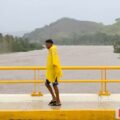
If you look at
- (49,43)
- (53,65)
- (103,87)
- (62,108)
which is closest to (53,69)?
(53,65)

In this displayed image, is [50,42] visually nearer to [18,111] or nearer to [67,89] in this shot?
[18,111]

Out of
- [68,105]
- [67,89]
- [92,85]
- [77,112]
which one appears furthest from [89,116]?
[92,85]

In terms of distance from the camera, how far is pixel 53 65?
888 centimetres

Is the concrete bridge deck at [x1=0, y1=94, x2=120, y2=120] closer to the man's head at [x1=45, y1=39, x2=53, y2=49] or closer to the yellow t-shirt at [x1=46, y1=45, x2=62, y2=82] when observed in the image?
the yellow t-shirt at [x1=46, y1=45, x2=62, y2=82]

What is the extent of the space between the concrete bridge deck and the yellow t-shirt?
67 centimetres

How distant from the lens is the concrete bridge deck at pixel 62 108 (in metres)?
8.22

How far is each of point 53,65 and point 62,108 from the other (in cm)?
95

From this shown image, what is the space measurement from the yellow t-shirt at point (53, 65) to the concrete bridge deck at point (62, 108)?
26.3 inches

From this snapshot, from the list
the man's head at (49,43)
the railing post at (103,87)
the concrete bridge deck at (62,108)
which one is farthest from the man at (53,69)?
the railing post at (103,87)

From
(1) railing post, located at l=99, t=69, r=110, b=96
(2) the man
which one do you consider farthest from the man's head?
(1) railing post, located at l=99, t=69, r=110, b=96

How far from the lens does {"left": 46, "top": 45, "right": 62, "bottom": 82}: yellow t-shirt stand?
8.79 m

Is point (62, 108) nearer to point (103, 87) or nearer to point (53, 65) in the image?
point (53, 65)

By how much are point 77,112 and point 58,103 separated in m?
0.93

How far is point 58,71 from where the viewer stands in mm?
8953
